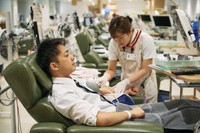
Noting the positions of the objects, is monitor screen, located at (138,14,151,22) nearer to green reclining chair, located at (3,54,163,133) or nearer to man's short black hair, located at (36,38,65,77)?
man's short black hair, located at (36,38,65,77)

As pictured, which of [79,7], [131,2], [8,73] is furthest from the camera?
[131,2]

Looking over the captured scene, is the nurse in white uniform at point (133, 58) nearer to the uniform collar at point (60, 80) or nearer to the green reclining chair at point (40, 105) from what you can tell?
the uniform collar at point (60, 80)

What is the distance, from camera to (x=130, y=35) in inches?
100

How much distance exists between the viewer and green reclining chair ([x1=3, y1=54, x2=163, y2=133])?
1605mm

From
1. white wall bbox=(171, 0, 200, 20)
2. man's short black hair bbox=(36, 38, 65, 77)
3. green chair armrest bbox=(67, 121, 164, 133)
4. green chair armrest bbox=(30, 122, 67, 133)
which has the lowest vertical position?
green chair armrest bbox=(30, 122, 67, 133)

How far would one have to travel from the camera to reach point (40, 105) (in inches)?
69.4

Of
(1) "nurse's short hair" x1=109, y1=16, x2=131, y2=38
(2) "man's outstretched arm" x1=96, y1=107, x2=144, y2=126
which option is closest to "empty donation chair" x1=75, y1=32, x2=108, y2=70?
(1) "nurse's short hair" x1=109, y1=16, x2=131, y2=38

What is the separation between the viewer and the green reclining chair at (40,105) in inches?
63.2

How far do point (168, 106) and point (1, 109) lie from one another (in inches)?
103

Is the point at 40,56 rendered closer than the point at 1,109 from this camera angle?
Yes

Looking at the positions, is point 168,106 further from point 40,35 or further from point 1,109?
point 1,109

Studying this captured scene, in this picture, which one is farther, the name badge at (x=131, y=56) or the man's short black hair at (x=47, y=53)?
the name badge at (x=131, y=56)

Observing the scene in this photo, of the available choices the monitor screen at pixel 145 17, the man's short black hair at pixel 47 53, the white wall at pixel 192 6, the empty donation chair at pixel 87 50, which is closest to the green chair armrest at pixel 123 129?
the man's short black hair at pixel 47 53

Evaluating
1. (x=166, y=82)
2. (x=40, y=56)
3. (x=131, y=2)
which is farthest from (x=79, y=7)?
(x=40, y=56)
